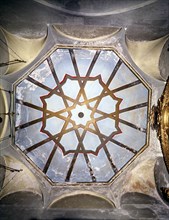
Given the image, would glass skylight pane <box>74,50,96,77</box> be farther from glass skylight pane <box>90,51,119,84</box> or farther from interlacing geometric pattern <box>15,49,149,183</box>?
glass skylight pane <box>90,51,119,84</box>

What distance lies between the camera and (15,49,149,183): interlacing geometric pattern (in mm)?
Answer: 8859

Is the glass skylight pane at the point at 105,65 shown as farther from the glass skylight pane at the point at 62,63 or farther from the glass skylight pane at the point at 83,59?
the glass skylight pane at the point at 62,63

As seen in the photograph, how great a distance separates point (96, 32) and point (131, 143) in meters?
4.14

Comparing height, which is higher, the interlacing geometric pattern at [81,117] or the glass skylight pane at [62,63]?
the glass skylight pane at [62,63]

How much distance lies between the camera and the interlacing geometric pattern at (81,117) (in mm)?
8859

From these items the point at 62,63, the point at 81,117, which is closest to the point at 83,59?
the point at 62,63

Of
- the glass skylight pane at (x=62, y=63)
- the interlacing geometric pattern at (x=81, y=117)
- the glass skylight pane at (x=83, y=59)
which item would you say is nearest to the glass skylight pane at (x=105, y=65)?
the interlacing geometric pattern at (x=81, y=117)

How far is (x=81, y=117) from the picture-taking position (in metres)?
9.70

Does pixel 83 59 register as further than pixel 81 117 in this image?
No

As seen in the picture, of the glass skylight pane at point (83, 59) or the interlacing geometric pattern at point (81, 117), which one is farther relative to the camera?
the interlacing geometric pattern at point (81, 117)

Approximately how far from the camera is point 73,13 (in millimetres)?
5734

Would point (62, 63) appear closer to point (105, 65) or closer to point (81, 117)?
point (105, 65)

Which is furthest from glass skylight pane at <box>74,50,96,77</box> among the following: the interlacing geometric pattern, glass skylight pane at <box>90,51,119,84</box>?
glass skylight pane at <box>90,51,119,84</box>

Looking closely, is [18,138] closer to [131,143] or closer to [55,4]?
[131,143]
